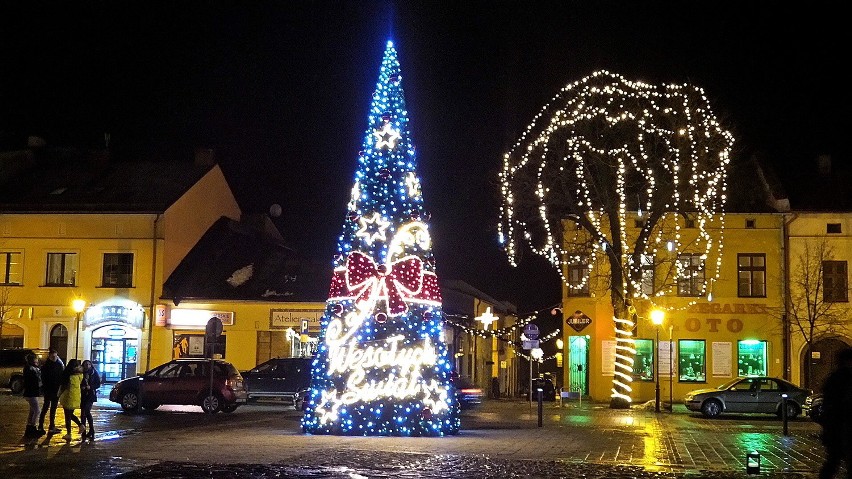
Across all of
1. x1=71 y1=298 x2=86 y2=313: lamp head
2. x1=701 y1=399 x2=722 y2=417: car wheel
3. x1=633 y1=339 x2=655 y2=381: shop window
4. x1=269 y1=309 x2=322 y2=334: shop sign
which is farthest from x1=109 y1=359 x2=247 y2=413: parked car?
x1=633 y1=339 x2=655 y2=381: shop window

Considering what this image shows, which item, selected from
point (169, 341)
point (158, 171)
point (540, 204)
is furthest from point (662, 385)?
point (158, 171)

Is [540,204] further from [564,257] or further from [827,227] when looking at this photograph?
[827,227]

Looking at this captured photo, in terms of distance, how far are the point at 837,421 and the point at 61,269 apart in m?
38.5

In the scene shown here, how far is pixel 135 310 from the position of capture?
1718 inches

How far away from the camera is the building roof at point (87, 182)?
44.0 meters

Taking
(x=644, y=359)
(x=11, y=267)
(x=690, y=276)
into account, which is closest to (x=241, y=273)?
(x=11, y=267)

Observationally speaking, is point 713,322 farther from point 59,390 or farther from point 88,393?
point 59,390

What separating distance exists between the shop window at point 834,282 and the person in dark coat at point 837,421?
30561 mm

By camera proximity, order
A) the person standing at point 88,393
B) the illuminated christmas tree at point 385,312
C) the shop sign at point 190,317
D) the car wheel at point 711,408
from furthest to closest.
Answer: the shop sign at point 190,317, the car wheel at point 711,408, the illuminated christmas tree at point 385,312, the person standing at point 88,393

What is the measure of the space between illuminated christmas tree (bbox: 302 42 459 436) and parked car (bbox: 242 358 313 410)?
1470 cm

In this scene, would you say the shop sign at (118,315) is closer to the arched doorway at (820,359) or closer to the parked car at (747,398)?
the parked car at (747,398)

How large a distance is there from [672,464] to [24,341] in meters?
35.0

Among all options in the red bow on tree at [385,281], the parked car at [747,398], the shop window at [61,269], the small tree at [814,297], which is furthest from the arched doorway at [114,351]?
the small tree at [814,297]

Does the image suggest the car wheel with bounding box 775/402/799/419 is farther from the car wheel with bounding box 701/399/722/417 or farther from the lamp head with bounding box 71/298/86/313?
the lamp head with bounding box 71/298/86/313
